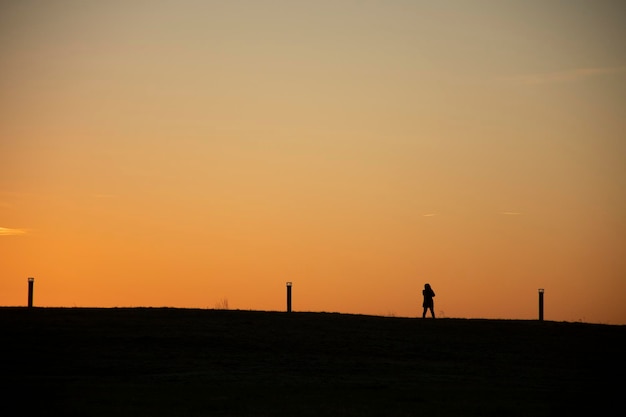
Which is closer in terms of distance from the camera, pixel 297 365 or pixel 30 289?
pixel 297 365

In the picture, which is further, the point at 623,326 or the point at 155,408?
the point at 623,326

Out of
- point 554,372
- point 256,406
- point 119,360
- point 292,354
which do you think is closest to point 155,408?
point 256,406

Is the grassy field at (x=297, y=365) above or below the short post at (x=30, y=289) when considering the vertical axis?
below

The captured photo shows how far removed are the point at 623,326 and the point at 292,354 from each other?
53.8 ft

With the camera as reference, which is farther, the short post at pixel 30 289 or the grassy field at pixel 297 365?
the short post at pixel 30 289

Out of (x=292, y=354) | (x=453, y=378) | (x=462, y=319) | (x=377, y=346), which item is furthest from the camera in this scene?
(x=462, y=319)

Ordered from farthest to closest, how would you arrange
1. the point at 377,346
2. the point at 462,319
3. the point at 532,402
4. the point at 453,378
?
the point at 462,319 → the point at 377,346 → the point at 453,378 → the point at 532,402

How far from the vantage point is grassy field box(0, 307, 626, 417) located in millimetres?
21781

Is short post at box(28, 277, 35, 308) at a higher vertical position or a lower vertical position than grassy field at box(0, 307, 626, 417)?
higher

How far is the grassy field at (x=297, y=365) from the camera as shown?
21.8 meters

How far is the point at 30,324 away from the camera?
112 feet

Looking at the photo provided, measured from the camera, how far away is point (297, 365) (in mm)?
29156

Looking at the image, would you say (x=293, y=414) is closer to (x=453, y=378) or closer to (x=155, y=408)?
(x=155, y=408)

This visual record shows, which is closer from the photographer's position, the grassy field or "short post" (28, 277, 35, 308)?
the grassy field
